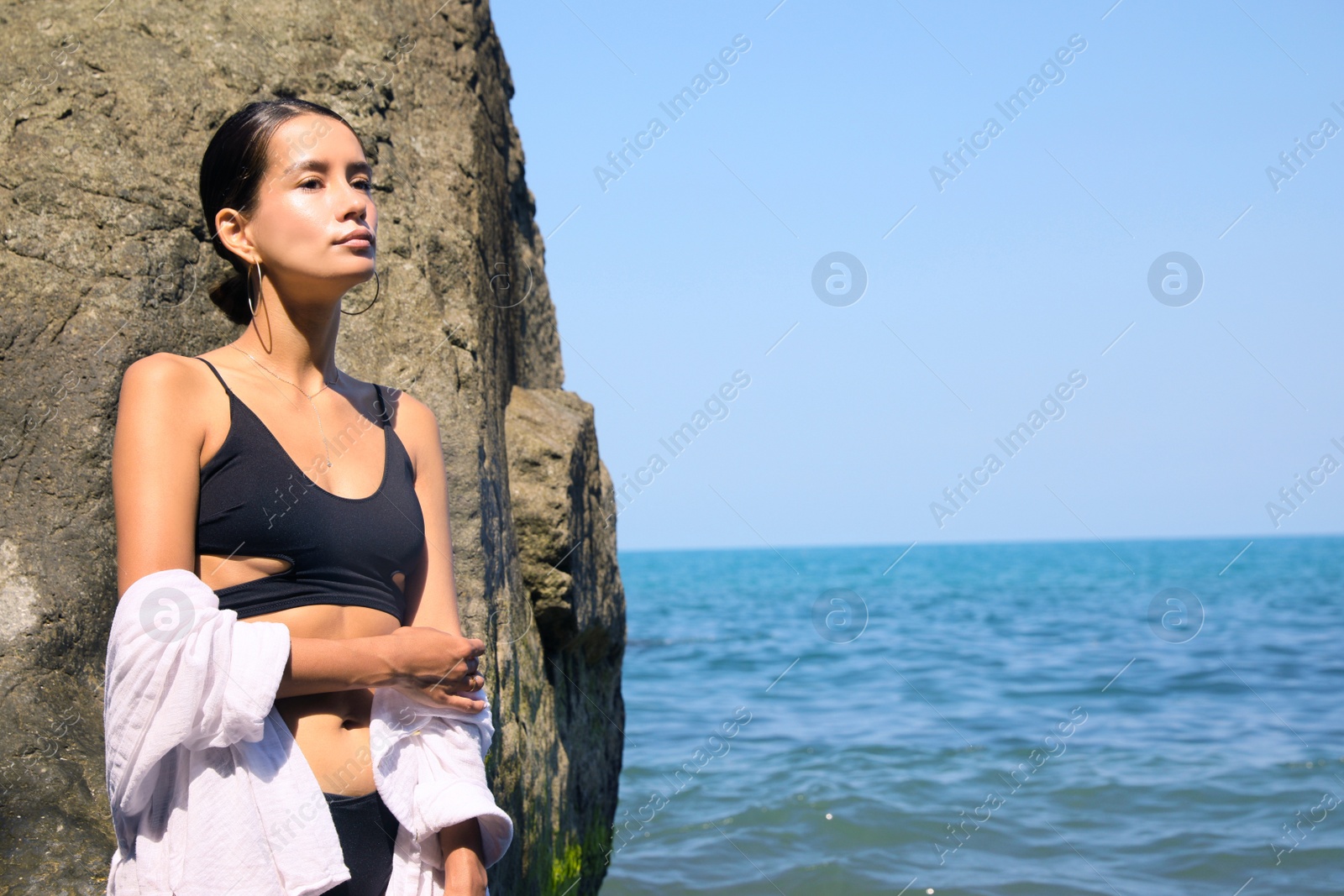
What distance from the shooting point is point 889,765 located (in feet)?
27.8

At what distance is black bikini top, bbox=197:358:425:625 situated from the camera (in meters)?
1.84

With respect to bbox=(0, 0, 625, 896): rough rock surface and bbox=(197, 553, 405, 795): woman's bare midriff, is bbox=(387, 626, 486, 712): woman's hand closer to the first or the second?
bbox=(197, 553, 405, 795): woman's bare midriff

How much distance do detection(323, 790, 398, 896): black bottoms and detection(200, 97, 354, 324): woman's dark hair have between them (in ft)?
3.33

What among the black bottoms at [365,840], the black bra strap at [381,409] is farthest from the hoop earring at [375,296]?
the black bottoms at [365,840]

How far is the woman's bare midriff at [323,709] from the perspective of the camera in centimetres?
186

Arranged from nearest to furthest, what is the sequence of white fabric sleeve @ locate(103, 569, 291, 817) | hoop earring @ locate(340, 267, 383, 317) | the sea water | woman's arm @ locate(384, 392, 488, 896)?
white fabric sleeve @ locate(103, 569, 291, 817) < woman's arm @ locate(384, 392, 488, 896) < hoop earring @ locate(340, 267, 383, 317) < the sea water

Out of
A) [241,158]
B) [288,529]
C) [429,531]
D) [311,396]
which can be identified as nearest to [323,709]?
[288,529]

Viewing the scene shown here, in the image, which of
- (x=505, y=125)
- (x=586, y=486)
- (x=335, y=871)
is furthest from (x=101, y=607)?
(x=505, y=125)

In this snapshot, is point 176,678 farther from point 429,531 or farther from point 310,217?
point 310,217

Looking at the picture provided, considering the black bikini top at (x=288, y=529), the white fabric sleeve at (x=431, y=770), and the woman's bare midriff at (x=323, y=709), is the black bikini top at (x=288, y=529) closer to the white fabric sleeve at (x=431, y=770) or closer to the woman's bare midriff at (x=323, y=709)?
the woman's bare midriff at (x=323, y=709)

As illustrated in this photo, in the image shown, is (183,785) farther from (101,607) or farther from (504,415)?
(504,415)

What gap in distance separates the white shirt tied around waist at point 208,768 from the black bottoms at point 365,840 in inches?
1.4

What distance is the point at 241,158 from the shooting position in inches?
81.1

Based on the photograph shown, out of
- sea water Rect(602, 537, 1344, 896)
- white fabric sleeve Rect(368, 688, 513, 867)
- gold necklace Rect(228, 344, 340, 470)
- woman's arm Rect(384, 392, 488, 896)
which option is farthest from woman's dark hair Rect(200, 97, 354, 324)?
sea water Rect(602, 537, 1344, 896)
